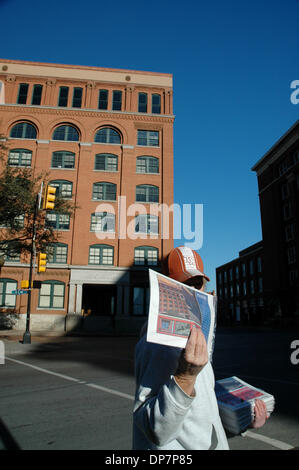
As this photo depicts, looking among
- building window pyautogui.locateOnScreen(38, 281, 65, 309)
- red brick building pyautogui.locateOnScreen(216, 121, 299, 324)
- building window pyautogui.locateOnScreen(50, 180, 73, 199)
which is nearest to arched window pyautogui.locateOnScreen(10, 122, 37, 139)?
building window pyautogui.locateOnScreen(50, 180, 73, 199)

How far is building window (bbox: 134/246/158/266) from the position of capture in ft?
105

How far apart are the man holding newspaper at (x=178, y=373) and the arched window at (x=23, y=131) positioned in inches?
1438

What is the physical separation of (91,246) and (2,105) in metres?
18.3

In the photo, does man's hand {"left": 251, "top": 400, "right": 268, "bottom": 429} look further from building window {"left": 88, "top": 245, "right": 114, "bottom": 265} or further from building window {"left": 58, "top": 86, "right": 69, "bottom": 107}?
building window {"left": 58, "top": 86, "right": 69, "bottom": 107}

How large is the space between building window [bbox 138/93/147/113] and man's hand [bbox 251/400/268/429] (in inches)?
1471

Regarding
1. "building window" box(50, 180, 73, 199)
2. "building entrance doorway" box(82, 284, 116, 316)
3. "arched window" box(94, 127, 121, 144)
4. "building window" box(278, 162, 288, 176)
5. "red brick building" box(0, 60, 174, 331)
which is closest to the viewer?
"red brick building" box(0, 60, 174, 331)

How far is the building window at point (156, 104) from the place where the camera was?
3647 centimetres

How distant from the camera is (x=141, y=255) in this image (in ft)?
105

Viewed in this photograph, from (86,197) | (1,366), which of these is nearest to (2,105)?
(86,197)

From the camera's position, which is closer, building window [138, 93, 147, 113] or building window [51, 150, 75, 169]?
building window [51, 150, 75, 169]

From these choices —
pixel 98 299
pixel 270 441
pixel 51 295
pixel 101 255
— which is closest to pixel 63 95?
pixel 101 255

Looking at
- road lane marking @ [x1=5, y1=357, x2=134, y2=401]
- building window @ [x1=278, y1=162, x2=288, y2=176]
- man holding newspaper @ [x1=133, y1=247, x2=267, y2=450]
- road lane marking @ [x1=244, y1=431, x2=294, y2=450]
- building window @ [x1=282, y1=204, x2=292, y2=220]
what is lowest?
road lane marking @ [x1=5, y1=357, x2=134, y2=401]

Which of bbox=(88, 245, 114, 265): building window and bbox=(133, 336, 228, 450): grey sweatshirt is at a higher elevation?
bbox=(88, 245, 114, 265): building window
